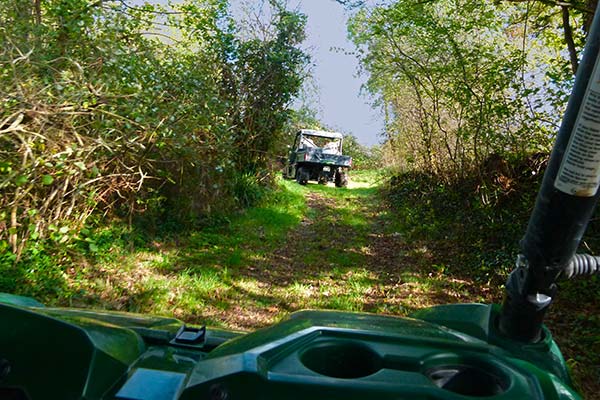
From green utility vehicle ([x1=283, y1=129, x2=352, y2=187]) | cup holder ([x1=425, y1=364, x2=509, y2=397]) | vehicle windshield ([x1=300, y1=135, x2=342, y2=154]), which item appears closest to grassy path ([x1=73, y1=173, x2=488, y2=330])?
cup holder ([x1=425, y1=364, x2=509, y2=397])

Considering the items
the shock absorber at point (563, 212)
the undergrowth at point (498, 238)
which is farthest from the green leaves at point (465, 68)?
the shock absorber at point (563, 212)

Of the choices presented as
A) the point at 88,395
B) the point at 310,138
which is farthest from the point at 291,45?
the point at 88,395

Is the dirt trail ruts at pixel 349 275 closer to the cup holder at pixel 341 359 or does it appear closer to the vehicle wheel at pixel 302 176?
the cup holder at pixel 341 359

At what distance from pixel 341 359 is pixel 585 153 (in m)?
0.77

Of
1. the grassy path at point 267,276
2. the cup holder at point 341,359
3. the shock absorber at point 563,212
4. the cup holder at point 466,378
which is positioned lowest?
the grassy path at point 267,276

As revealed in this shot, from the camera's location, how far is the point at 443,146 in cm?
1038

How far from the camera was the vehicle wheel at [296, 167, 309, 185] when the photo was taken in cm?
1844

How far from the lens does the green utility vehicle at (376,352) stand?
38.0 inches

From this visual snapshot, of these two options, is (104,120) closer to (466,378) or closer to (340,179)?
(466,378)

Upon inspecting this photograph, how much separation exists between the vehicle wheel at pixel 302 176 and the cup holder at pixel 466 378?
57.0 feet

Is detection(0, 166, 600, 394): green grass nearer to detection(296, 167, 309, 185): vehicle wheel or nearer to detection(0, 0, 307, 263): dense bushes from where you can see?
detection(0, 0, 307, 263): dense bushes

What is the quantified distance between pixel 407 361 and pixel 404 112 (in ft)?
42.7

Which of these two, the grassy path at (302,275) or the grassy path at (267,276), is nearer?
the grassy path at (302,275)

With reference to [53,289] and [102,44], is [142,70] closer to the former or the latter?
[102,44]
